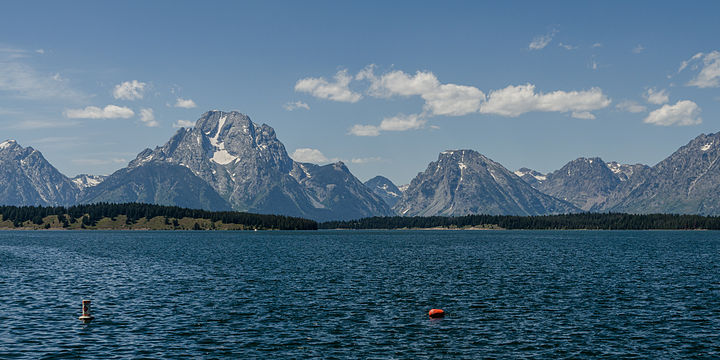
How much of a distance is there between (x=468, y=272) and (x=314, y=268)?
33.3m

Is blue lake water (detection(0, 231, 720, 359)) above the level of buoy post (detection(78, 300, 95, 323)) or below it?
below

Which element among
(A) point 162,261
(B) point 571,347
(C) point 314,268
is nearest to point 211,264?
(A) point 162,261

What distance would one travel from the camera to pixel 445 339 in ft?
174

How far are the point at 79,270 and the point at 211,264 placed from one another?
2882cm

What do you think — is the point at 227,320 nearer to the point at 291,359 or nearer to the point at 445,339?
the point at 291,359

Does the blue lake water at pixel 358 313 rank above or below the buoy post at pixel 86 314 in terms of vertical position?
below

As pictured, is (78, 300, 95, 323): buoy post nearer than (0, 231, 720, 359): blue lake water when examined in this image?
No

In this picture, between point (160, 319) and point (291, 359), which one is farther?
point (160, 319)

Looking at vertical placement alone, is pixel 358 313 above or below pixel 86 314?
below

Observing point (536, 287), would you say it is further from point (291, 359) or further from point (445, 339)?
point (291, 359)

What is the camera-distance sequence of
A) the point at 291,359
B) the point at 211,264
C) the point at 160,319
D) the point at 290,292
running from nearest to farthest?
the point at 291,359
the point at 160,319
the point at 290,292
the point at 211,264

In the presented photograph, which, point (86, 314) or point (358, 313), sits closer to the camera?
point (86, 314)

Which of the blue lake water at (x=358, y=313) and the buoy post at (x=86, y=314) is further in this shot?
the buoy post at (x=86, y=314)

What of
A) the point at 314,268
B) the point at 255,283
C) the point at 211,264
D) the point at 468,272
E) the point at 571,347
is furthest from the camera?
the point at 211,264
